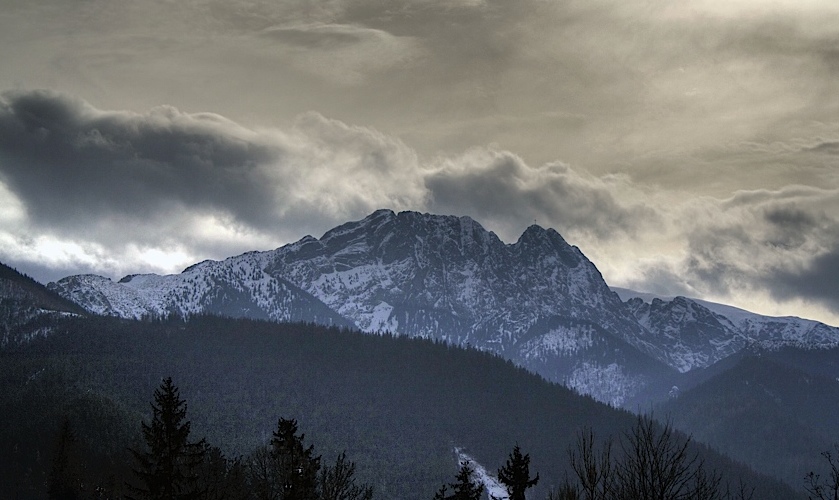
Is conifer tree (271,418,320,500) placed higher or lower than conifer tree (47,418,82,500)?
lower

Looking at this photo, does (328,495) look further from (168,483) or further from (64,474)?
(64,474)

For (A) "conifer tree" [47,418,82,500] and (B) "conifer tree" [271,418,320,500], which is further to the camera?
(A) "conifer tree" [47,418,82,500]

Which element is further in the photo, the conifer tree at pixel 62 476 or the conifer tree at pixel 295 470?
the conifer tree at pixel 62 476

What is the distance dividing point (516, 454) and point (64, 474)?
110483 mm

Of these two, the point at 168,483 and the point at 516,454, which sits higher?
the point at 516,454

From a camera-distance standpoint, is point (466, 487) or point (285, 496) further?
point (466, 487)

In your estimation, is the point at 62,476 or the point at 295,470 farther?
the point at 62,476

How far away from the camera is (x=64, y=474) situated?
520ft

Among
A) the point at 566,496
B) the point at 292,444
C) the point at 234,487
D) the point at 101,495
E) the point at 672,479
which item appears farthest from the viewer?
the point at 101,495

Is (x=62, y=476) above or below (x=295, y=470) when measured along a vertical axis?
above

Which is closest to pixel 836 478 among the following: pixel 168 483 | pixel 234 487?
pixel 168 483

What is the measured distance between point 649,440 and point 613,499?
415 centimetres

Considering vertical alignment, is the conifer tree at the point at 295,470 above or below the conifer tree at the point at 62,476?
below

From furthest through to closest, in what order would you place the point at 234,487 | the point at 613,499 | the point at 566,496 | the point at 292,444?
1. the point at 234,487
2. the point at 292,444
3. the point at 566,496
4. the point at 613,499
